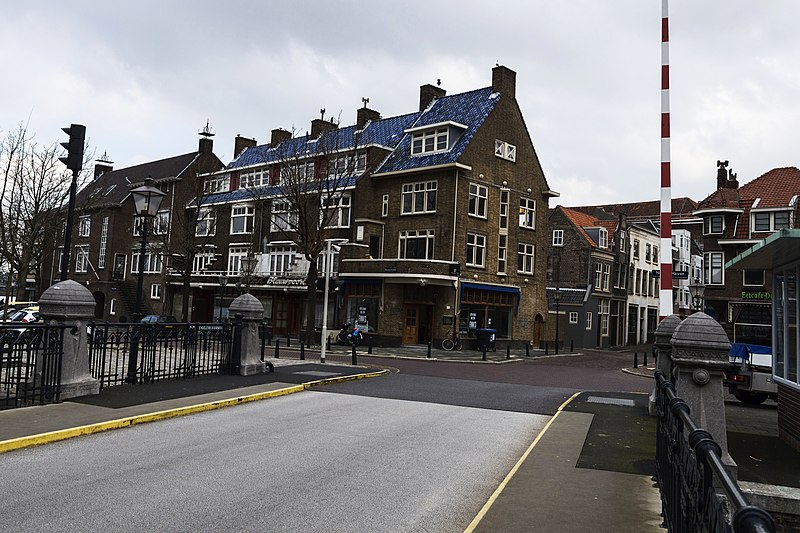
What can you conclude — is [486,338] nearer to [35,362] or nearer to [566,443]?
[566,443]

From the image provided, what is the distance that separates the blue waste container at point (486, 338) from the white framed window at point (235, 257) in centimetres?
2240

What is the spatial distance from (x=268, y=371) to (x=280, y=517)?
1221 cm

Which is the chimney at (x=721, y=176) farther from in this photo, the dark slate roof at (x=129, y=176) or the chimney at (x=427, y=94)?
the dark slate roof at (x=129, y=176)

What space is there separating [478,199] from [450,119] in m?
6.41

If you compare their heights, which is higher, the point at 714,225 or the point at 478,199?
the point at 714,225

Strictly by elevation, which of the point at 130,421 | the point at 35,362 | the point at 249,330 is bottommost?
the point at 130,421

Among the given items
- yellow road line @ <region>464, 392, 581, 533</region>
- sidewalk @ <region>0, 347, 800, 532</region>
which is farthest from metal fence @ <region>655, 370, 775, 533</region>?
yellow road line @ <region>464, 392, 581, 533</region>

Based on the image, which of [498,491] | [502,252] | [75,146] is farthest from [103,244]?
[498,491]

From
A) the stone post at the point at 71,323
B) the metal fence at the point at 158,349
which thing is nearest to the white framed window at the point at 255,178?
the metal fence at the point at 158,349

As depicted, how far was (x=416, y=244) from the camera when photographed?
1522 inches

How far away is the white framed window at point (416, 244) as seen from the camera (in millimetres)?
37812

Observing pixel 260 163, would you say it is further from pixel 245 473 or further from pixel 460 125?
pixel 245 473

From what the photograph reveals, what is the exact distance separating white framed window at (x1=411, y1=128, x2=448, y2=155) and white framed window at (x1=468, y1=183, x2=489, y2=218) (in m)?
3.25

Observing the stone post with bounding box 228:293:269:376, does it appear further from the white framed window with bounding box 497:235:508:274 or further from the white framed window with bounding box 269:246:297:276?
the white framed window with bounding box 269:246:297:276
